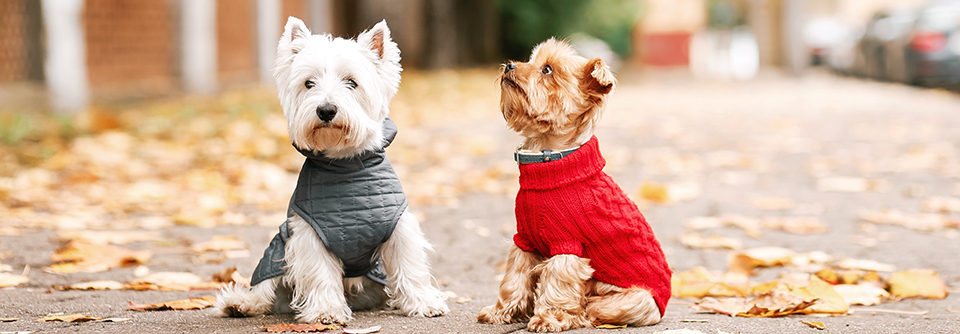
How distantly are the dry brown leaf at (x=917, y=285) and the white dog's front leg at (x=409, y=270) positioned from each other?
2183 millimetres

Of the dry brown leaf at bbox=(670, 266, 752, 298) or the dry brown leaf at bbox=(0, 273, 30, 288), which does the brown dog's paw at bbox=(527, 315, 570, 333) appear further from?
the dry brown leaf at bbox=(0, 273, 30, 288)

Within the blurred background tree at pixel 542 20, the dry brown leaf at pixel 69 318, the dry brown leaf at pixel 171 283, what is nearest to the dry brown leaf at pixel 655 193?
the dry brown leaf at pixel 171 283

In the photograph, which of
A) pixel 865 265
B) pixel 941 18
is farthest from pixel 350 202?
pixel 941 18

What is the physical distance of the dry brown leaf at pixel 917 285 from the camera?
3.90 meters

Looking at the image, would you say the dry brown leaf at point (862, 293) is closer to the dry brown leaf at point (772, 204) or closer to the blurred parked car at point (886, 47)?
the dry brown leaf at point (772, 204)

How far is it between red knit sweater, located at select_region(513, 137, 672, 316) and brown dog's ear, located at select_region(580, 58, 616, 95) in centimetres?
23

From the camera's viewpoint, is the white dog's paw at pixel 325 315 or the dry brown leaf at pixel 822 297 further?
the dry brown leaf at pixel 822 297

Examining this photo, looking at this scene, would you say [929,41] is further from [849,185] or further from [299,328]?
[299,328]

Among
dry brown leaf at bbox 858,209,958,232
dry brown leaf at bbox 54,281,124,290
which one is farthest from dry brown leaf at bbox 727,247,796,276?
dry brown leaf at bbox 54,281,124,290

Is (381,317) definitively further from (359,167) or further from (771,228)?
(771,228)

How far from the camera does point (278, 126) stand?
32.5 feet

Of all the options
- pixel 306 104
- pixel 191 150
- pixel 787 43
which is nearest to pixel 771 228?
pixel 306 104

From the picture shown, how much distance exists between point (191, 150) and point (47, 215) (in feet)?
9.48

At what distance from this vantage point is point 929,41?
17.2m
